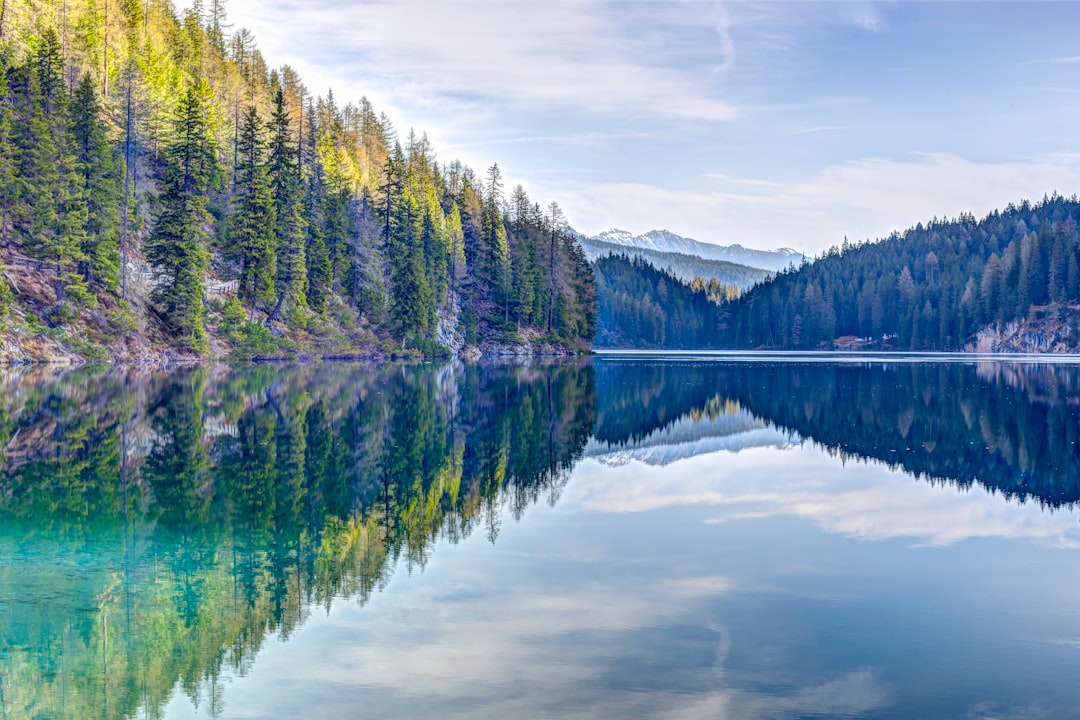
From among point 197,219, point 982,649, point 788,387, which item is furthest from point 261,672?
point 197,219

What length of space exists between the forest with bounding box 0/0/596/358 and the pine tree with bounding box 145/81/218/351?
157mm

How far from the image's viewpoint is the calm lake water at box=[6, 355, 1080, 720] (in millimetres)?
8609

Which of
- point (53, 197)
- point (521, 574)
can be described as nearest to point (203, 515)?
point (521, 574)

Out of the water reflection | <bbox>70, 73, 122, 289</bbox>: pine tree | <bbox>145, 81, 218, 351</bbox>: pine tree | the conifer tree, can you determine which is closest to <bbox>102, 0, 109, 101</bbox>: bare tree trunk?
<bbox>145, 81, 218, 351</bbox>: pine tree

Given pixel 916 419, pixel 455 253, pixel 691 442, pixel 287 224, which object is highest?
pixel 455 253

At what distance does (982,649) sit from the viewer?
32.0ft

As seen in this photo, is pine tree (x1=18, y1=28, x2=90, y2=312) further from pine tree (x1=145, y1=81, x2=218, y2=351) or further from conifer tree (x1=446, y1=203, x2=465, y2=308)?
conifer tree (x1=446, y1=203, x2=465, y2=308)

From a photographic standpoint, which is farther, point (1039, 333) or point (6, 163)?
point (1039, 333)

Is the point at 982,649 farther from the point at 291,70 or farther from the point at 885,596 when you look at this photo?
the point at 291,70

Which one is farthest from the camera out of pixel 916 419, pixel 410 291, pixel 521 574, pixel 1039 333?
pixel 1039 333

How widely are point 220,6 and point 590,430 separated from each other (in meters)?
121

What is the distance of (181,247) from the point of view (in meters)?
67.0

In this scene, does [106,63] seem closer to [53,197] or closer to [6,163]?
[53,197]

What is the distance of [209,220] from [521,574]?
73812 mm
